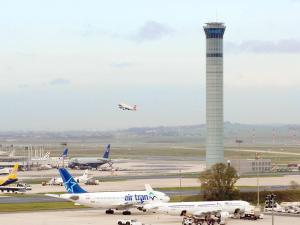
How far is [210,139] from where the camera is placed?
185500 millimetres

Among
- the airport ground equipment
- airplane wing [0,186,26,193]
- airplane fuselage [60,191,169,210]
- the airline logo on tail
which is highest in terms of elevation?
the airline logo on tail

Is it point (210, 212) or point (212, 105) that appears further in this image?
point (212, 105)

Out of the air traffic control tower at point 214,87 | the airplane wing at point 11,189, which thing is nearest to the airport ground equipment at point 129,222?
the airplane wing at point 11,189

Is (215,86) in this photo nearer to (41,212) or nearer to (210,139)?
(210,139)

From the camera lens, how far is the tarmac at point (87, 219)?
348 ft

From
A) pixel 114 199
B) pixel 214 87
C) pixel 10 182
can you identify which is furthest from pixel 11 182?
pixel 214 87

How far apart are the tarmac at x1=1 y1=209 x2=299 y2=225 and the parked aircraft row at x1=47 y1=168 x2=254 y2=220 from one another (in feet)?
4.34

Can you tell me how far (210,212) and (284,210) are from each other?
529 inches

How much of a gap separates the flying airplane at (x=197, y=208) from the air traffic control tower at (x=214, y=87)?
7021cm

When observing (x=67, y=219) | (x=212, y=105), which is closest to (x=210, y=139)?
(x=212, y=105)

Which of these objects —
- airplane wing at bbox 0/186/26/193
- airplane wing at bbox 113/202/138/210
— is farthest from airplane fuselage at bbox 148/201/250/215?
airplane wing at bbox 0/186/26/193

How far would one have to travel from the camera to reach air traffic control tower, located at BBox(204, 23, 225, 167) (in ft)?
601

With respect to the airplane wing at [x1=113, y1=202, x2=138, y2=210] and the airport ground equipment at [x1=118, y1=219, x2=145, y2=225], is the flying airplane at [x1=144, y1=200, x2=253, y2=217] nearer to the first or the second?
the airplane wing at [x1=113, y1=202, x2=138, y2=210]

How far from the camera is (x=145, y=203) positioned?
119875 millimetres
